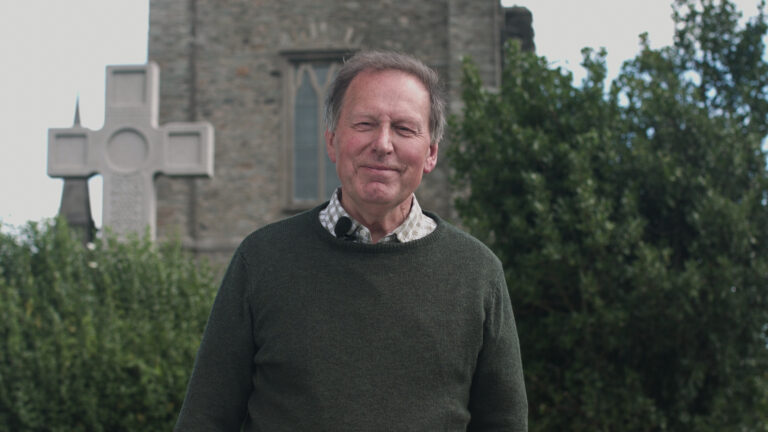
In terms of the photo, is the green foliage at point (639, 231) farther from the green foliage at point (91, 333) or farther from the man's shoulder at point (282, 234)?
the man's shoulder at point (282, 234)

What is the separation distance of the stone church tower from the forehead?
484 inches

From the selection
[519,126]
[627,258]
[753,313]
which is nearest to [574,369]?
[627,258]

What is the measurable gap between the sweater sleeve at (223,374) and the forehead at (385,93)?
602 millimetres

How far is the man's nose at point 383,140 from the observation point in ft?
6.75

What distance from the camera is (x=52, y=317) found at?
638cm

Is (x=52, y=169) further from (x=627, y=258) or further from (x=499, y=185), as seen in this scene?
(x=627, y=258)

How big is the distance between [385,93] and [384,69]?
0.23 feet

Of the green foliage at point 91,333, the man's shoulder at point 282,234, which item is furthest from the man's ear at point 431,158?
the green foliage at point 91,333

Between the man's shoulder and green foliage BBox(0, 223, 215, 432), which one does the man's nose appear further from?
green foliage BBox(0, 223, 215, 432)

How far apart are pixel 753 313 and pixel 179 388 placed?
517 centimetres

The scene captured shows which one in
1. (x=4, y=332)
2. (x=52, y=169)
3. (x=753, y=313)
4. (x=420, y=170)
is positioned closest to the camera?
(x=420, y=170)

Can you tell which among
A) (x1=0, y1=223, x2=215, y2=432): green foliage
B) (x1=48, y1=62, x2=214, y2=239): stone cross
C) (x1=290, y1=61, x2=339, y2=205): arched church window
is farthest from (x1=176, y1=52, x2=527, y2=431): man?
(x1=290, y1=61, x2=339, y2=205): arched church window

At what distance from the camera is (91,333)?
633 centimetres

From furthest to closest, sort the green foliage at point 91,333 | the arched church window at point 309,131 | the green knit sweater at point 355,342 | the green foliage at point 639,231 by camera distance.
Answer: the arched church window at point 309,131, the green foliage at point 639,231, the green foliage at point 91,333, the green knit sweater at point 355,342
